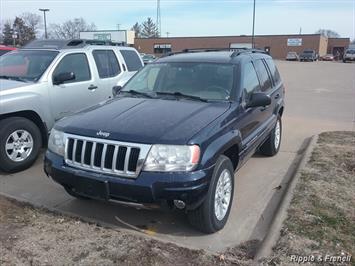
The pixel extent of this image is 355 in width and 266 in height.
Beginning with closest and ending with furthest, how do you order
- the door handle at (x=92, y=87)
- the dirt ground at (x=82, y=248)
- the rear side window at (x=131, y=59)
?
1. the dirt ground at (x=82, y=248)
2. the door handle at (x=92, y=87)
3. the rear side window at (x=131, y=59)

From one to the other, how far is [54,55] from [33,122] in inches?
49.5

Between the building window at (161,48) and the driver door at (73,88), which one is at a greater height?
the driver door at (73,88)

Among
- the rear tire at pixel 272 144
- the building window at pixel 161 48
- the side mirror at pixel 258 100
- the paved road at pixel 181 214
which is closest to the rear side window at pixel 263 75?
the rear tire at pixel 272 144

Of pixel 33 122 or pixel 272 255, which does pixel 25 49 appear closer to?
pixel 33 122

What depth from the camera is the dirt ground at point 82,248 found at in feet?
12.0

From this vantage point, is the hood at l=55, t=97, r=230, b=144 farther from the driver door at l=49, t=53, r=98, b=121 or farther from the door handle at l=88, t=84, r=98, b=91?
the door handle at l=88, t=84, r=98, b=91

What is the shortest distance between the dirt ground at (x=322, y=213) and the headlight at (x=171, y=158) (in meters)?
1.10

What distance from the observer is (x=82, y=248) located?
387 centimetres

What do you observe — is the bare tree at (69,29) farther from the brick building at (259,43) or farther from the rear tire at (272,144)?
the rear tire at (272,144)

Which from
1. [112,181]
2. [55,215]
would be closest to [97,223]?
[55,215]

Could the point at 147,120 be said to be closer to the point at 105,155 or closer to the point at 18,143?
the point at 105,155

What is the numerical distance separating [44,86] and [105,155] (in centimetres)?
300

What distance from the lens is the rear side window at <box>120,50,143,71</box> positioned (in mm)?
8500

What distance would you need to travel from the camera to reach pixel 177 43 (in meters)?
76.9
